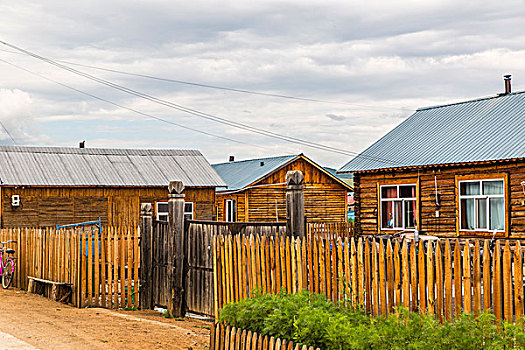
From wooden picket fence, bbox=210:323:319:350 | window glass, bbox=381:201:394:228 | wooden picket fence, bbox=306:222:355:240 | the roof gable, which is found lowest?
wooden picket fence, bbox=306:222:355:240

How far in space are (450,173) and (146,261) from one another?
11861mm

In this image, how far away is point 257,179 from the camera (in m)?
37.8

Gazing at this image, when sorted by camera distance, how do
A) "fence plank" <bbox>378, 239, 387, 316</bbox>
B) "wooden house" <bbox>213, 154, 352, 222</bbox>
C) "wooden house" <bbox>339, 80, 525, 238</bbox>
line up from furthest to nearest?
"wooden house" <bbox>213, 154, 352, 222</bbox> < "wooden house" <bbox>339, 80, 525, 238</bbox> < "fence plank" <bbox>378, 239, 387, 316</bbox>

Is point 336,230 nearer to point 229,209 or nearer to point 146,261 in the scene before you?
point 229,209

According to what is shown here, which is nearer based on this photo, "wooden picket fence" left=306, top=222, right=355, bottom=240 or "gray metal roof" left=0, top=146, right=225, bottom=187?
"wooden picket fence" left=306, top=222, right=355, bottom=240

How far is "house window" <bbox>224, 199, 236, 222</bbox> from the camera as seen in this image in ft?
128

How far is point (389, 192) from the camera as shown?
24094 mm

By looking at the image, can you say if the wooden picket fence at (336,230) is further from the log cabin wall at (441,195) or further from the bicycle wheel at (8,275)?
the bicycle wheel at (8,275)

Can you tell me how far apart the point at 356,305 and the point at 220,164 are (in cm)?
4109

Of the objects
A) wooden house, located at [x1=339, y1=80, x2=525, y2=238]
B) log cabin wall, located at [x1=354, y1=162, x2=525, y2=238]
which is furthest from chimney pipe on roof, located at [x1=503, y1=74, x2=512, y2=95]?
log cabin wall, located at [x1=354, y1=162, x2=525, y2=238]

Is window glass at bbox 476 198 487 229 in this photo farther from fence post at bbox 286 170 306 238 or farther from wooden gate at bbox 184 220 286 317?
fence post at bbox 286 170 306 238

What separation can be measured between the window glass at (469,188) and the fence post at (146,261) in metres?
11.7

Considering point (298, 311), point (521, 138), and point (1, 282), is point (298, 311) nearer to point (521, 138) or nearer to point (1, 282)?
point (1, 282)

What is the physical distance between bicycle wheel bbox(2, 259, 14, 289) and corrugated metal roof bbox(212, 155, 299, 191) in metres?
21.3
